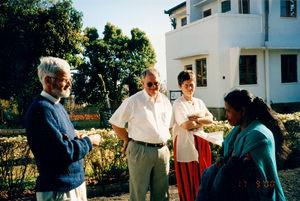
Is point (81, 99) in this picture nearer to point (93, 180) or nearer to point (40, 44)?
point (40, 44)

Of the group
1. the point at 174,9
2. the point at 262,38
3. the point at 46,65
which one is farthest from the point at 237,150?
the point at 174,9

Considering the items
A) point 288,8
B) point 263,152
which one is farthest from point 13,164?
point 288,8

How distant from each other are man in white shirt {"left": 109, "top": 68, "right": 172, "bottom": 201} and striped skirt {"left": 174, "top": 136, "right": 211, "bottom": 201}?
15.6 inches

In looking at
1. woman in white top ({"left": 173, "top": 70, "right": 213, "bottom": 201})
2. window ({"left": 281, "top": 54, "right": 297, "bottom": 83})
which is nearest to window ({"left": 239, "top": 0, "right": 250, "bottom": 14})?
window ({"left": 281, "top": 54, "right": 297, "bottom": 83})

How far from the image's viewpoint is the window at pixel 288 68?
1591 cm

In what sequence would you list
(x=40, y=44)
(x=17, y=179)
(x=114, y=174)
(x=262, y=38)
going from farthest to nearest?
(x=262, y=38) < (x=40, y=44) < (x=114, y=174) < (x=17, y=179)

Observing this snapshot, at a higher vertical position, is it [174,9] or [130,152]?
[174,9]

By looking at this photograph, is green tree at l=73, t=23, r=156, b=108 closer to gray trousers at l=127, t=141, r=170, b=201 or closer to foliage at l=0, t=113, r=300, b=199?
foliage at l=0, t=113, r=300, b=199

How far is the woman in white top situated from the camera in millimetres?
3627

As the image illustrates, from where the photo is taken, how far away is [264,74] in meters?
15.3

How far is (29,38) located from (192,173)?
13.2 m

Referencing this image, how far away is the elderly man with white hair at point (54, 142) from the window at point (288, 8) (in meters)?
17.1

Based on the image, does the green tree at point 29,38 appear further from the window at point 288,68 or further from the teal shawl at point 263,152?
the teal shawl at point 263,152

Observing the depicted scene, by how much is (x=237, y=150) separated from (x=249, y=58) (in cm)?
1413
